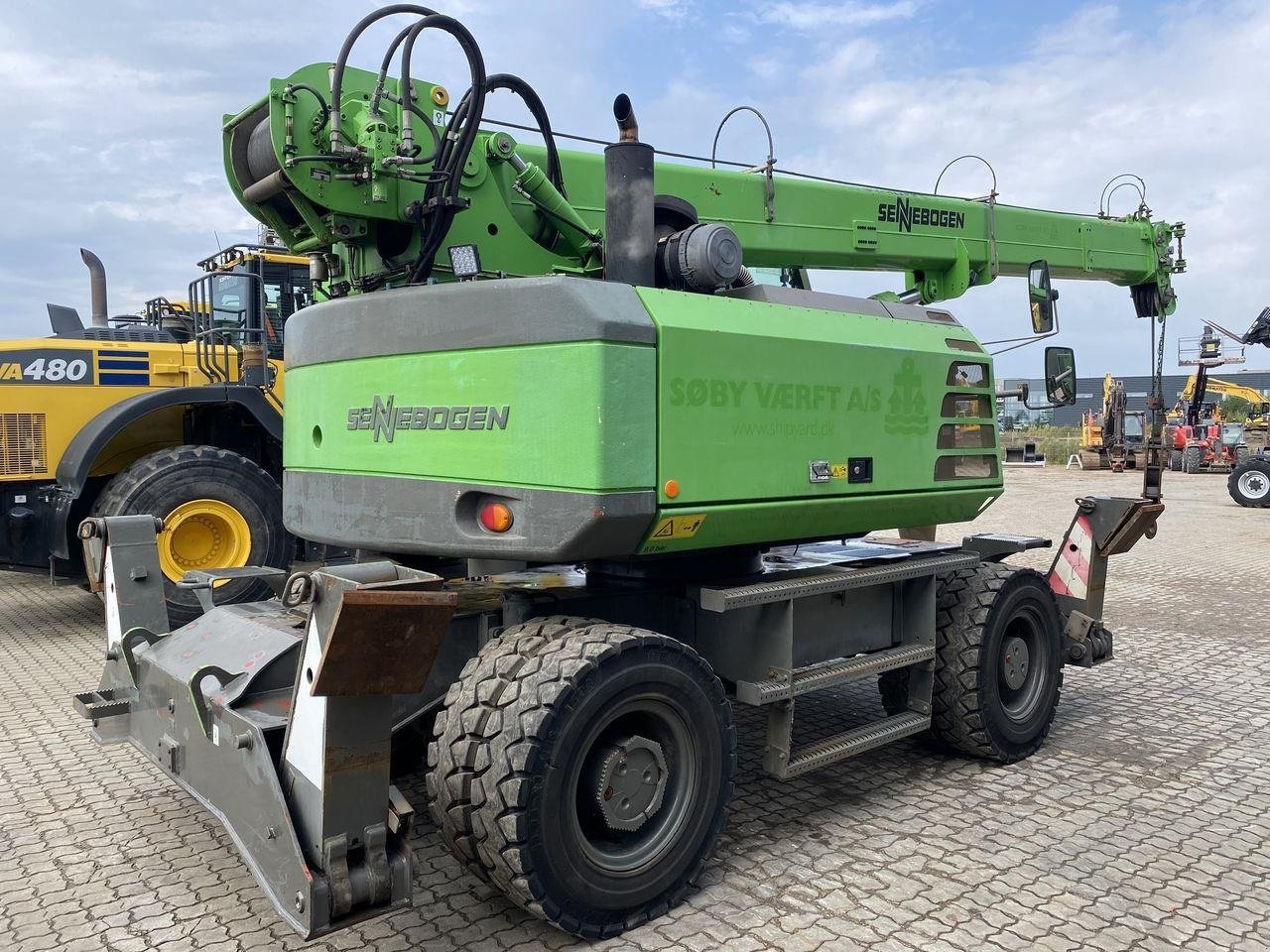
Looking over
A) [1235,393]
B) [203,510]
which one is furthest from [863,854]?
[1235,393]

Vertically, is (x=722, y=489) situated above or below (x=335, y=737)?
→ above

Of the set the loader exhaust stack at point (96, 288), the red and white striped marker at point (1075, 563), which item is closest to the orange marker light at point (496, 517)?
the red and white striped marker at point (1075, 563)

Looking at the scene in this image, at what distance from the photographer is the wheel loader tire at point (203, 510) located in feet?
24.3

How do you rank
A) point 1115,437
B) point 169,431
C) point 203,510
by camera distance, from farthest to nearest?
point 1115,437
point 169,431
point 203,510

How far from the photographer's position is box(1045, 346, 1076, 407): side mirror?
15.9ft

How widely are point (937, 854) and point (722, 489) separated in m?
1.70

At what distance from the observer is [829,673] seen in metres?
4.12

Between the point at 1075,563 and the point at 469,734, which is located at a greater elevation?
the point at 1075,563

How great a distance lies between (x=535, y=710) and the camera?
9.97 feet

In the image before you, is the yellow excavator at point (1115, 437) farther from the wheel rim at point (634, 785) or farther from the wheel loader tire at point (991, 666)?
the wheel rim at point (634, 785)

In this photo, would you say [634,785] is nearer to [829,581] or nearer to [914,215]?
[829,581]

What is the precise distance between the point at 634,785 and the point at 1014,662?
102 inches

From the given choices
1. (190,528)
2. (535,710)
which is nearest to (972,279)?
(535,710)

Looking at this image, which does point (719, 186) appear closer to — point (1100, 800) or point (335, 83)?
point (335, 83)
